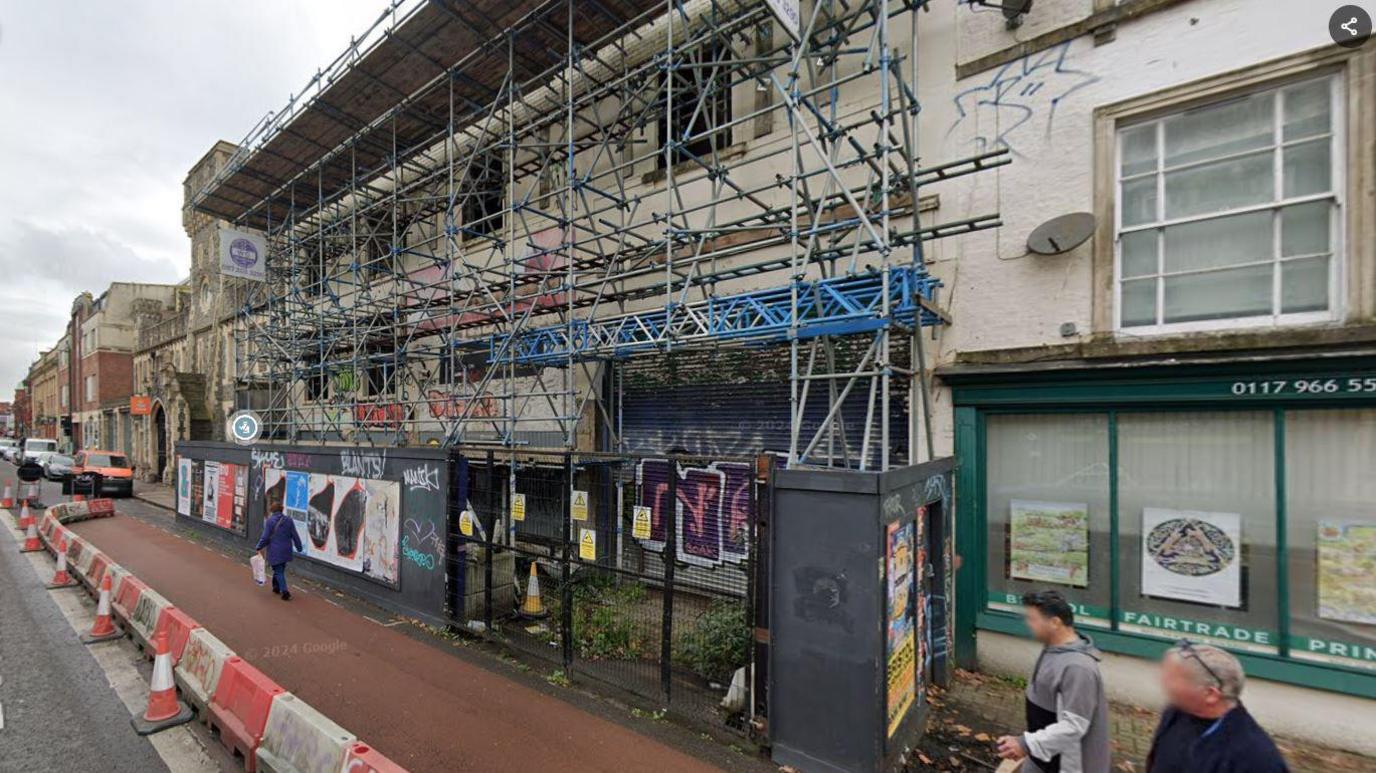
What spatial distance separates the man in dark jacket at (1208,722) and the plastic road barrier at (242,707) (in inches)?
230

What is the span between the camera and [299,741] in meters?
4.13

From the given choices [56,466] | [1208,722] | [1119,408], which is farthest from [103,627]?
[56,466]

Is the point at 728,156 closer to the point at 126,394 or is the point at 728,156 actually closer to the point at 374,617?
the point at 374,617

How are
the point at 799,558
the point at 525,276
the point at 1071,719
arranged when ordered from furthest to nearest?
the point at 525,276 < the point at 799,558 < the point at 1071,719

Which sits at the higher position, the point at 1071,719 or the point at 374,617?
the point at 1071,719

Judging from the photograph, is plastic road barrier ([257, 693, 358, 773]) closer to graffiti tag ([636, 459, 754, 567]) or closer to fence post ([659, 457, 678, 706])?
fence post ([659, 457, 678, 706])

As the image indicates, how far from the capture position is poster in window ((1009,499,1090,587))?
651 cm

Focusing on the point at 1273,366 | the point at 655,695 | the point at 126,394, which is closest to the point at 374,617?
the point at 655,695

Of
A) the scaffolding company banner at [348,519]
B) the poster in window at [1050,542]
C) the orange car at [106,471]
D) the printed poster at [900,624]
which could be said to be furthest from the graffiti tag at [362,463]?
the orange car at [106,471]

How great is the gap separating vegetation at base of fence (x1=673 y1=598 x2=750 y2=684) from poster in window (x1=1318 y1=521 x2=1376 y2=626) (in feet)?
17.8

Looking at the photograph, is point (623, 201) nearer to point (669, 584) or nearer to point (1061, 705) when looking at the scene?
point (669, 584)

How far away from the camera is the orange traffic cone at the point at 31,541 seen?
501 inches

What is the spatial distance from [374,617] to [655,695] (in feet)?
16.4

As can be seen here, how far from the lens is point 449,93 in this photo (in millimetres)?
11672
